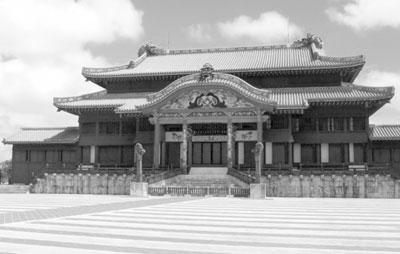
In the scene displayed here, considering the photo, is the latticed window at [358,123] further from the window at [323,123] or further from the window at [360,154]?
the window at [323,123]

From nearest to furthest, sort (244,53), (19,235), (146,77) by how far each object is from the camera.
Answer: (19,235) < (146,77) < (244,53)

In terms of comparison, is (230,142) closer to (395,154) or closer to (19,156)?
(395,154)

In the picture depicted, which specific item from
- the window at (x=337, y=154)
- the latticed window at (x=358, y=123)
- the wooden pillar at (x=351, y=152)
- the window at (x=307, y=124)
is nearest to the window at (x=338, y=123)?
the latticed window at (x=358, y=123)

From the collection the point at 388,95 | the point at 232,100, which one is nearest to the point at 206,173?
the point at 232,100

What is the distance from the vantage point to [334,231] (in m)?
11.2

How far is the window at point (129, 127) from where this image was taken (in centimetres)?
4362

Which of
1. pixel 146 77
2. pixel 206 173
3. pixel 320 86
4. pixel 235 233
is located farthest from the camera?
pixel 146 77

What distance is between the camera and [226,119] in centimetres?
3862

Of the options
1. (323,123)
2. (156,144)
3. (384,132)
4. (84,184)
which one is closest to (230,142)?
(156,144)

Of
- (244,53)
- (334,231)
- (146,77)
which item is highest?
(244,53)

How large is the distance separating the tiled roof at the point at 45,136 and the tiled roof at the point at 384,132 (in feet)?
90.9

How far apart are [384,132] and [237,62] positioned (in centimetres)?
1582

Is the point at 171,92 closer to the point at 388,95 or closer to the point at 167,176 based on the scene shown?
the point at 167,176

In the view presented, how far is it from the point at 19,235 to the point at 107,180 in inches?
1063
